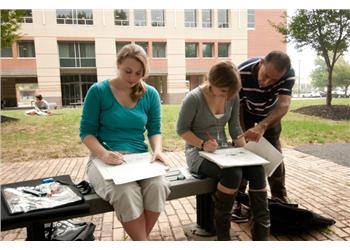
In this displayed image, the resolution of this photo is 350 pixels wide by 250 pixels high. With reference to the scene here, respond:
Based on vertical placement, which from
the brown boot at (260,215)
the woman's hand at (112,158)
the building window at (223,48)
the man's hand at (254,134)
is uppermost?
the building window at (223,48)

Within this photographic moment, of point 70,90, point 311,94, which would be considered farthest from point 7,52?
point 311,94

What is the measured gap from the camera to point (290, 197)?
2588mm

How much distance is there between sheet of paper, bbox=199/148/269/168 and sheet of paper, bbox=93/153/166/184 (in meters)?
0.27

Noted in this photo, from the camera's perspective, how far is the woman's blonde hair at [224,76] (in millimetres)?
1648

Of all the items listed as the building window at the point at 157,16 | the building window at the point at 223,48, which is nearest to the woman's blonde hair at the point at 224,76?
the building window at the point at 157,16

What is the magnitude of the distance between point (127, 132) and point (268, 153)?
2.62 ft

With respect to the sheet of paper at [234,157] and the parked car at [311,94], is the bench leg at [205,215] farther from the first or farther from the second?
the parked car at [311,94]

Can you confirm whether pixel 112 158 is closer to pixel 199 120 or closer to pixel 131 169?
pixel 131 169

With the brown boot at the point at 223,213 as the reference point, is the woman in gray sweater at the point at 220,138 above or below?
above

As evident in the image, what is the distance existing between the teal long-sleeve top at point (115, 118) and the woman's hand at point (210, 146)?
12.8 inches

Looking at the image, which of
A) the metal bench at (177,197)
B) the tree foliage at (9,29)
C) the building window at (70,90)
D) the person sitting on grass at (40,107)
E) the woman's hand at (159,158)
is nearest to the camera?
the metal bench at (177,197)

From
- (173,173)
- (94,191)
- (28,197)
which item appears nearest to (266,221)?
(173,173)
